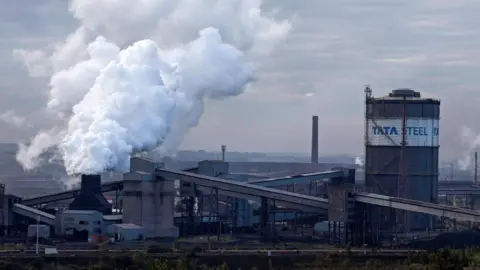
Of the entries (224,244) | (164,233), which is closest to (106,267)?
(224,244)

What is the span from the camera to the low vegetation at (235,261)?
217ft

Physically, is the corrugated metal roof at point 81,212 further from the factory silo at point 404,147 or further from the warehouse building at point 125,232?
the factory silo at point 404,147

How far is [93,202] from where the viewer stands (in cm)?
9512

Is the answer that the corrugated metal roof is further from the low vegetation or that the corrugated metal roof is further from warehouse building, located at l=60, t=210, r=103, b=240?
the low vegetation

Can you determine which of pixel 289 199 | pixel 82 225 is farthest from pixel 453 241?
pixel 82 225

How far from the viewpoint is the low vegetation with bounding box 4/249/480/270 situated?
66.1 meters

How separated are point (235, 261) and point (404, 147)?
33.9m

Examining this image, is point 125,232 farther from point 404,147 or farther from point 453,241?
point 404,147

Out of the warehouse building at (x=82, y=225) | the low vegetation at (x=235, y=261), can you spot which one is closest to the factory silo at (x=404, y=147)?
the warehouse building at (x=82, y=225)

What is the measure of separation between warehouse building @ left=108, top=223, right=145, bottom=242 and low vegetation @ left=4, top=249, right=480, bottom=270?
14329mm

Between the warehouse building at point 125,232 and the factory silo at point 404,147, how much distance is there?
2245 cm

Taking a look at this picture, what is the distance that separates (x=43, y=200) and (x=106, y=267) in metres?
35.4

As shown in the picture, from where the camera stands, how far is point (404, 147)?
101 m

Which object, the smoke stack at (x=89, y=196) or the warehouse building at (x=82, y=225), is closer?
the warehouse building at (x=82, y=225)
